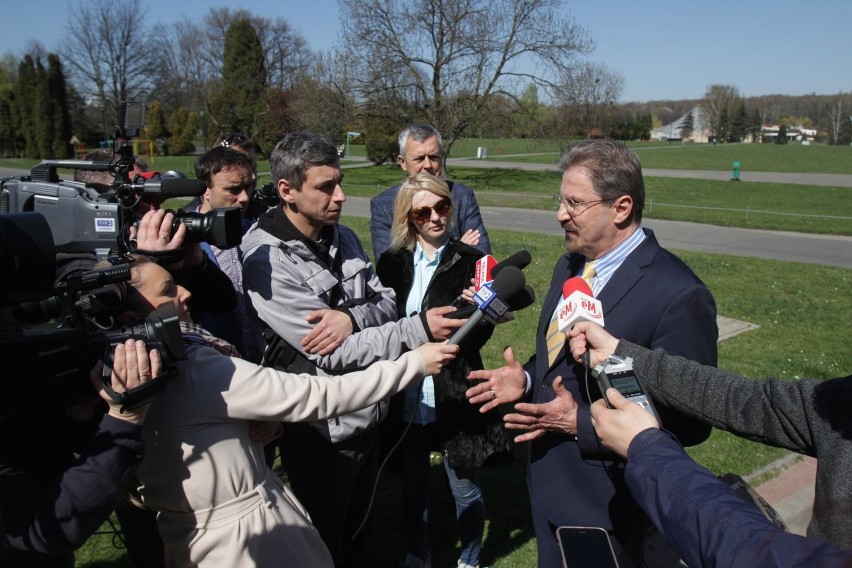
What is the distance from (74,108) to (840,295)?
164 ft

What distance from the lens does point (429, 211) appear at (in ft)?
11.0

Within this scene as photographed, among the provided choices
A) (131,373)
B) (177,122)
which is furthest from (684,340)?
(177,122)

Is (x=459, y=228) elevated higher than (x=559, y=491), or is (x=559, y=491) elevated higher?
(x=459, y=228)

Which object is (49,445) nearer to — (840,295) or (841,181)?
(840,295)

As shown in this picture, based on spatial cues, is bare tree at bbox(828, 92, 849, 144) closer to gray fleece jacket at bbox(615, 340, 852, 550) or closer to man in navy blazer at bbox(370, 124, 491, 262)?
man in navy blazer at bbox(370, 124, 491, 262)

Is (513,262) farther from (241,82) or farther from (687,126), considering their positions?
(687,126)

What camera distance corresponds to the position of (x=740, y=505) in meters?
1.33

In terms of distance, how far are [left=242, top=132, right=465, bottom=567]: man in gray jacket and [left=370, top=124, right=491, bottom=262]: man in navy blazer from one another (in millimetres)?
988

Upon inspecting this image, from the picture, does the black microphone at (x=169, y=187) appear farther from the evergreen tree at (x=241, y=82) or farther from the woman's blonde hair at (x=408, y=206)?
the evergreen tree at (x=241, y=82)

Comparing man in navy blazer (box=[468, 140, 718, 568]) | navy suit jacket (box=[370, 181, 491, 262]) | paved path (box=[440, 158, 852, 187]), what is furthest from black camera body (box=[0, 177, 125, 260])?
paved path (box=[440, 158, 852, 187])

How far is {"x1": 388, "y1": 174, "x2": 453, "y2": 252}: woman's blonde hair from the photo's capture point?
338cm

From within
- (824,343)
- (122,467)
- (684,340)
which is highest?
(684,340)

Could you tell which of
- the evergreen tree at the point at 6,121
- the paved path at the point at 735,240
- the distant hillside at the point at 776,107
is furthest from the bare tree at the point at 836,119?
the evergreen tree at the point at 6,121

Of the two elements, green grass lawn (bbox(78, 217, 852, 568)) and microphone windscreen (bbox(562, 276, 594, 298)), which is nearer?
microphone windscreen (bbox(562, 276, 594, 298))
